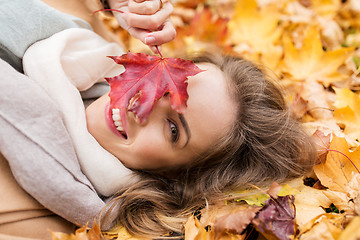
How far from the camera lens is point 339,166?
127cm

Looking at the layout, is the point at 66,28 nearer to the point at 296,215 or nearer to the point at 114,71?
the point at 114,71

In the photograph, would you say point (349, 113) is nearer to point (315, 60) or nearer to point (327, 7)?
point (315, 60)

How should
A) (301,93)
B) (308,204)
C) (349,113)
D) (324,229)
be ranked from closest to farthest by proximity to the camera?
(324,229) → (308,204) → (349,113) → (301,93)

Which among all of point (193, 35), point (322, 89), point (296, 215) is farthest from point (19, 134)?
point (193, 35)

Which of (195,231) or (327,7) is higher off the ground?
(327,7)

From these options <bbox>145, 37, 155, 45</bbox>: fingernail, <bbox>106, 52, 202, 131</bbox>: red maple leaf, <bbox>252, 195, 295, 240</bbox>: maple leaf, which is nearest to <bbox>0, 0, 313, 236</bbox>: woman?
<bbox>106, 52, 202, 131</bbox>: red maple leaf

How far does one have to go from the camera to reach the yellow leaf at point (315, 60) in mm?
1760

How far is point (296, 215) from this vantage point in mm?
1121

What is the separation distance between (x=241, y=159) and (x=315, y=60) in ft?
2.29

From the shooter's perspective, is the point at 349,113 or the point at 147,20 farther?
the point at 349,113

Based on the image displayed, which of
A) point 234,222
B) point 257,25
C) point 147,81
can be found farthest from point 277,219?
point 257,25

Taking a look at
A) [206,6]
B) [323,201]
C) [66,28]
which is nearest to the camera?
[323,201]

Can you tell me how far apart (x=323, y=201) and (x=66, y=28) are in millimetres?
1233

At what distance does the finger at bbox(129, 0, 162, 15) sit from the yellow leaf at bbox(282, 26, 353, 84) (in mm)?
851
